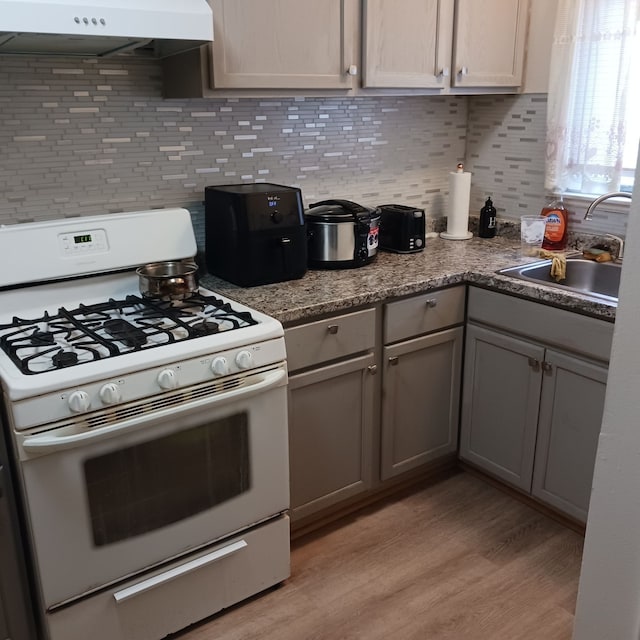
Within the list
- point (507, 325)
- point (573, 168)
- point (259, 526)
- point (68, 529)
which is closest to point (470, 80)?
point (573, 168)

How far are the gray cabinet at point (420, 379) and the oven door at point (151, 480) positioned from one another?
58cm

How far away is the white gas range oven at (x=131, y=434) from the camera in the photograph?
5.27 ft

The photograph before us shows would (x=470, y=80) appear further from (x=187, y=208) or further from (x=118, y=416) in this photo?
(x=118, y=416)

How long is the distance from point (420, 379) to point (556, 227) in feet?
2.86

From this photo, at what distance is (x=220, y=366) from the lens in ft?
5.82

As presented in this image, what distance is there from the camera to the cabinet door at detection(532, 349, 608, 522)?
7.27ft

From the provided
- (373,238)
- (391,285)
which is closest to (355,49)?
(373,238)

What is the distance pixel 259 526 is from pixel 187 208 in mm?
1127

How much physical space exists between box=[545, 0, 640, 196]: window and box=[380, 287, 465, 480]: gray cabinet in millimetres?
741

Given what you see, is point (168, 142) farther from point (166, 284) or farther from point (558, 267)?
point (558, 267)

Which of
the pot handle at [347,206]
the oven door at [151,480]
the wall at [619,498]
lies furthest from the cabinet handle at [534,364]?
the wall at [619,498]

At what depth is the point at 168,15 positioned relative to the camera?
1.75m

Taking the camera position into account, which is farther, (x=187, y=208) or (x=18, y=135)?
(x=187, y=208)

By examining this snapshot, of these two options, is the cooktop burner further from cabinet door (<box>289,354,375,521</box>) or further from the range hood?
the range hood
